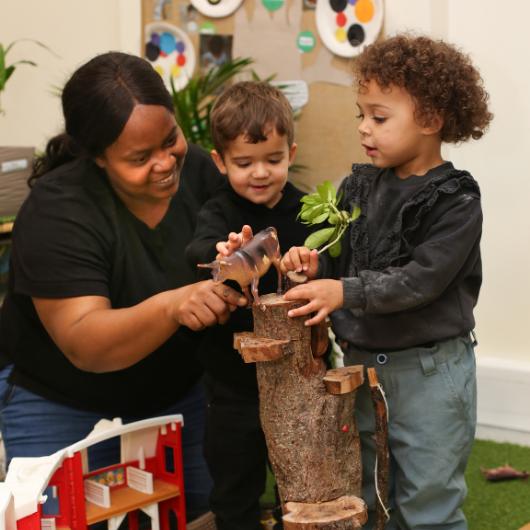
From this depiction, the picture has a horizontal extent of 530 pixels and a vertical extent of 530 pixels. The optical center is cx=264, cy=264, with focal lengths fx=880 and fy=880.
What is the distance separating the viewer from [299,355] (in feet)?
6.34

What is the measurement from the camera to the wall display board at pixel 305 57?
13.9 feet

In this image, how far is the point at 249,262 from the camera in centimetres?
185

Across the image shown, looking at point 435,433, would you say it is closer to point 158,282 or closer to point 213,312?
point 213,312

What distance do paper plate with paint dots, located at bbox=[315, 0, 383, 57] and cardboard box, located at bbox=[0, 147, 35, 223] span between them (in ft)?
5.15

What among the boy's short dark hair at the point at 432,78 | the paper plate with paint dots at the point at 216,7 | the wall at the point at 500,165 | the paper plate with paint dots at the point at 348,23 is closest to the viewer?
the boy's short dark hair at the point at 432,78

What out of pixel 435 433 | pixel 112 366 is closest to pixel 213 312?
pixel 112 366

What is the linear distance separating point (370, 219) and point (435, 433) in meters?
0.54

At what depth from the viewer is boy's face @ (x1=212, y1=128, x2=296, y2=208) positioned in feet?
7.29

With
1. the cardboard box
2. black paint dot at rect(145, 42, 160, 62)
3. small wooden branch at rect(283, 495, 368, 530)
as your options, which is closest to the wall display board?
black paint dot at rect(145, 42, 160, 62)

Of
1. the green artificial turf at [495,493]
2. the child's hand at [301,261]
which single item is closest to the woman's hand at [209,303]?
the child's hand at [301,261]

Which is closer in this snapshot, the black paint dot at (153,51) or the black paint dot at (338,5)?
the black paint dot at (338,5)

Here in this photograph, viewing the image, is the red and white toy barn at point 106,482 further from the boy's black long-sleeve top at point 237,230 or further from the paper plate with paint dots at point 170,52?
the paper plate with paint dots at point 170,52

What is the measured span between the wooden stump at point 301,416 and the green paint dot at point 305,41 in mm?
2632

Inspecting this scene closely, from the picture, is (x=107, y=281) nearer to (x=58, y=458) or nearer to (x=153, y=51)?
(x=58, y=458)
